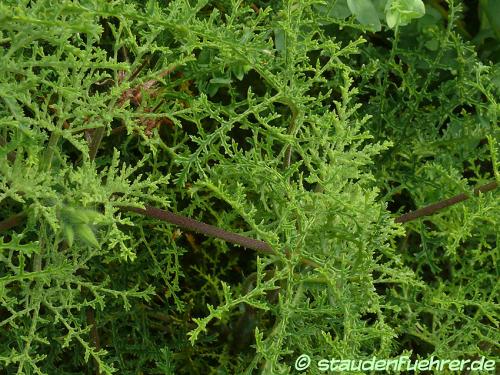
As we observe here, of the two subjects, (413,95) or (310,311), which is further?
(413,95)

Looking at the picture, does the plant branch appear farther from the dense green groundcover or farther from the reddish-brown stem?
the reddish-brown stem

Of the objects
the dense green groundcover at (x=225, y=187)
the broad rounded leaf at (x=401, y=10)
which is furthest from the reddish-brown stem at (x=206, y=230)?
the broad rounded leaf at (x=401, y=10)

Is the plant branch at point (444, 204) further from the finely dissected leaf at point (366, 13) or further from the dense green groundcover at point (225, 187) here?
the finely dissected leaf at point (366, 13)

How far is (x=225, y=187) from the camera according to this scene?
0.93 m

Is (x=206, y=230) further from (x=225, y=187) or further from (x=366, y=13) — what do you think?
(x=366, y=13)

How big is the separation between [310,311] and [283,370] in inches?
3.1

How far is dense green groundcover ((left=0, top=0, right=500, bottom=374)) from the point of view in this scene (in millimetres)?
757

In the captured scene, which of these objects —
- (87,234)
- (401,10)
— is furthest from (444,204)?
(87,234)

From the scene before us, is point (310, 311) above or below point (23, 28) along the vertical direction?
below

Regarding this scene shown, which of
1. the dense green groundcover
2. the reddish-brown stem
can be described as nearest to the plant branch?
the dense green groundcover

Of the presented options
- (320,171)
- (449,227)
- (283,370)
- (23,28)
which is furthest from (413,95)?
(23,28)

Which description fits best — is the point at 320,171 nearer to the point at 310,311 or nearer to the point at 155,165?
the point at 310,311

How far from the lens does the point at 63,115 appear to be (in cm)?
77
